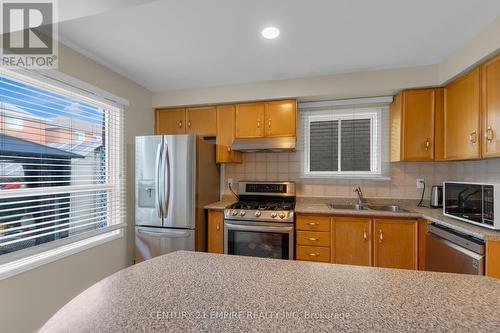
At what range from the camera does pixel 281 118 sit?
107 inches

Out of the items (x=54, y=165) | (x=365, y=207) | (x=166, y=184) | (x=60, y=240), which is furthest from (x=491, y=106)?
(x=60, y=240)

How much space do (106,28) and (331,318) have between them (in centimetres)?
225

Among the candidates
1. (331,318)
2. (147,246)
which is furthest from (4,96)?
(331,318)

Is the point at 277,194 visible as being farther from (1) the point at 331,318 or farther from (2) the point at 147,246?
(1) the point at 331,318

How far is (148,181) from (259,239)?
54.2 inches

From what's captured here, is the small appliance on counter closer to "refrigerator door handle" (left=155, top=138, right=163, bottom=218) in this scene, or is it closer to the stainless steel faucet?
the stainless steel faucet

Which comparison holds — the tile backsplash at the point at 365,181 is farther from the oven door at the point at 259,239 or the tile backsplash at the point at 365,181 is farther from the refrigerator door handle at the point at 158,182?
the refrigerator door handle at the point at 158,182

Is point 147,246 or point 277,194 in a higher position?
point 277,194

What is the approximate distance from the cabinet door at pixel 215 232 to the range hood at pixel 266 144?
32.3 inches

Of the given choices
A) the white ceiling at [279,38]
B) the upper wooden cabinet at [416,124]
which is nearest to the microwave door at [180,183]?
the white ceiling at [279,38]

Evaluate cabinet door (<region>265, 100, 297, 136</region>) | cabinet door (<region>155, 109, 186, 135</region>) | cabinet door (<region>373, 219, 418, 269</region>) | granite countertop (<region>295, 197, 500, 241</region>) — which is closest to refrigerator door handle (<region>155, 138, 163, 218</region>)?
cabinet door (<region>155, 109, 186, 135</region>)

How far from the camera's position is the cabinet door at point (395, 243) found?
2.20 m

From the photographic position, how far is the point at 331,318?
0.61 metres

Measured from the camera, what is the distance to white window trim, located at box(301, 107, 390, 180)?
2.76 metres
